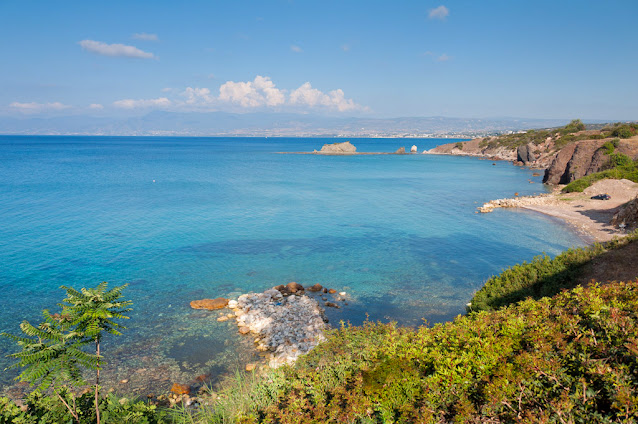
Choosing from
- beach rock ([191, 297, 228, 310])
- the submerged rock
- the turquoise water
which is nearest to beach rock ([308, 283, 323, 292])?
the turquoise water

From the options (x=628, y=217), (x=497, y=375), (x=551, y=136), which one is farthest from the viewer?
(x=551, y=136)

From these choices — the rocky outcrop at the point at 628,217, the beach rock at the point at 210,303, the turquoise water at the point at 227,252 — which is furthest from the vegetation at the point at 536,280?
the rocky outcrop at the point at 628,217

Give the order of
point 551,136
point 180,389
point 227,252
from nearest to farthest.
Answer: point 180,389 → point 227,252 → point 551,136

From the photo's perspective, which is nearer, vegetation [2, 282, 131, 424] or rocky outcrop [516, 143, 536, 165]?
vegetation [2, 282, 131, 424]

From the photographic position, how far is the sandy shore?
31.8 metres

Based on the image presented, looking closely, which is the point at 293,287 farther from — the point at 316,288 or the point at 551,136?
the point at 551,136

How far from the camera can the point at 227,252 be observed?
26.9 metres

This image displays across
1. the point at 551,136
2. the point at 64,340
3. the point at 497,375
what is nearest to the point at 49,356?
the point at 64,340

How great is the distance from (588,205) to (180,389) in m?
44.1

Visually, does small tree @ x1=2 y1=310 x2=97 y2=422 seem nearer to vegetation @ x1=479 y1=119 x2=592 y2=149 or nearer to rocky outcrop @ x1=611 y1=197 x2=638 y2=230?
rocky outcrop @ x1=611 y1=197 x2=638 y2=230

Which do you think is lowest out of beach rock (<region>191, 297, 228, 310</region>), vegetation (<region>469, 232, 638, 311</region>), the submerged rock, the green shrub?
the submerged rock

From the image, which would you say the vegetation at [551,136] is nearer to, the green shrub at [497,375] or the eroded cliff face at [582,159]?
the eroded cliff face at [582,159]

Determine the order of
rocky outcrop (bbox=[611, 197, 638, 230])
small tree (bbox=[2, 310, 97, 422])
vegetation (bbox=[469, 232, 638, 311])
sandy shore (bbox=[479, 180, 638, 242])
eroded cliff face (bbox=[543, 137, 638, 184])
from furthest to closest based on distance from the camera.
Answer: eroded cliff face (bbox=[543, 137, 638, 184]), sandy shore (bbox=[479, 180, 638, 242]), rocky outcrop (bbox=[611, 197, 638, 230]), vegetation (bbox=[469, 232, 638, 311]), small tree (bbox=[2, 310, 97, 422])

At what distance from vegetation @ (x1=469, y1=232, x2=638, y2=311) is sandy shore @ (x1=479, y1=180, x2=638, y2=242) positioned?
17.8 m
